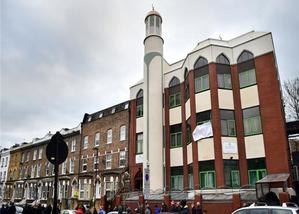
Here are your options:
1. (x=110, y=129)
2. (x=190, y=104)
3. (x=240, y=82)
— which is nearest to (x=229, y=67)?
(x=240, y=82)

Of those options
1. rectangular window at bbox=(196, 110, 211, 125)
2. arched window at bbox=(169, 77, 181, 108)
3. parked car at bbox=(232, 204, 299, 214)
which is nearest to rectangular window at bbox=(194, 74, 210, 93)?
rectangular window at bbox=(196, 110, 211, 125)

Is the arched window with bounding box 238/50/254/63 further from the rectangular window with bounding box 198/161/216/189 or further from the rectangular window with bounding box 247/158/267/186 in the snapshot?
the rectangular window with bounding box 198/161/216/189

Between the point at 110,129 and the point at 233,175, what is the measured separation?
57.2ft

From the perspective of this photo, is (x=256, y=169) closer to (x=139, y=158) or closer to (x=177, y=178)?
(x=177, y=178)

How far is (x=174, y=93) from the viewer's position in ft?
95.7

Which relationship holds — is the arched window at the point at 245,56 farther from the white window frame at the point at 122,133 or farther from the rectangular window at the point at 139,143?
the white window frame at the point at 122,133

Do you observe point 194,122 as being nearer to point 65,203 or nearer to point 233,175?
point 233,175

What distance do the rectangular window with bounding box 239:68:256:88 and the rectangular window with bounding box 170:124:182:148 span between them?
692 cm

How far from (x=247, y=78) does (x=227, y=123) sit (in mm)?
3941

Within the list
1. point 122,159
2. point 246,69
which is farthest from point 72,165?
point 246,69

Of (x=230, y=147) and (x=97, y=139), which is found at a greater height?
(x=97, y=139)

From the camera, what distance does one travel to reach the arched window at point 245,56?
2416 cm

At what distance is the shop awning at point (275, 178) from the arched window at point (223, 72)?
7.74 m

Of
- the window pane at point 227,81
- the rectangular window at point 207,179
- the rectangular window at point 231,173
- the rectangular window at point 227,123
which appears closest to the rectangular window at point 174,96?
the window pane at point 227,81
